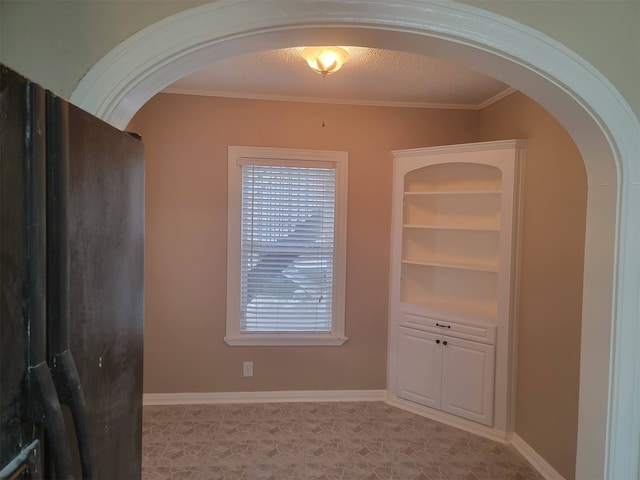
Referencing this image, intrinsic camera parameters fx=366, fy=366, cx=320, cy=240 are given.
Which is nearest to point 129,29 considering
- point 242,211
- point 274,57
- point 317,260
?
point 274,57

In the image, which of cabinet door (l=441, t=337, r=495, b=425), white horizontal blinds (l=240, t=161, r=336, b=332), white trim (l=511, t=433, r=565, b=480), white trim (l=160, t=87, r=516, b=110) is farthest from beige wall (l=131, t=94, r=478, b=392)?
white trim (l=511, t=433, r=565, b=480)

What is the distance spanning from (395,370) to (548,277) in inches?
57.8

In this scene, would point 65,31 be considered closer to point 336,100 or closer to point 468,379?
point 336,100

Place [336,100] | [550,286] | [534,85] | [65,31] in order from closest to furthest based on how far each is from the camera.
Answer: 1. [65,31]
2. [534,85]
3. [550,286]
4. [336,100]

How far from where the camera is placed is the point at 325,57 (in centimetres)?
218

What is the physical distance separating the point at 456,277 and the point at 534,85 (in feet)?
6.84

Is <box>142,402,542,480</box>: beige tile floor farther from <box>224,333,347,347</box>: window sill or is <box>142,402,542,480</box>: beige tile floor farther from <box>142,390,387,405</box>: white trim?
<box>224,333,347,347</box>: window sill

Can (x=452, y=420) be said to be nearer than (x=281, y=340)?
Yes

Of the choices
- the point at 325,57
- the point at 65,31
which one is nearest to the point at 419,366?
the point at 325,57

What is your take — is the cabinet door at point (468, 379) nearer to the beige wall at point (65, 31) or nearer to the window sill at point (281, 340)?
the window sill at point (281, 340)

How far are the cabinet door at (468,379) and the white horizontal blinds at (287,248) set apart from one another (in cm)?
103

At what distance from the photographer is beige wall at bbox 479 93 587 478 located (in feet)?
6.94

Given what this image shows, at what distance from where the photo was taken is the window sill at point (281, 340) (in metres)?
3.12

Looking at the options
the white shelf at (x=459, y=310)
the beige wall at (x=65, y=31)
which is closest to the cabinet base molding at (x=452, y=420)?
the white shelf at (x=459, y=310)
